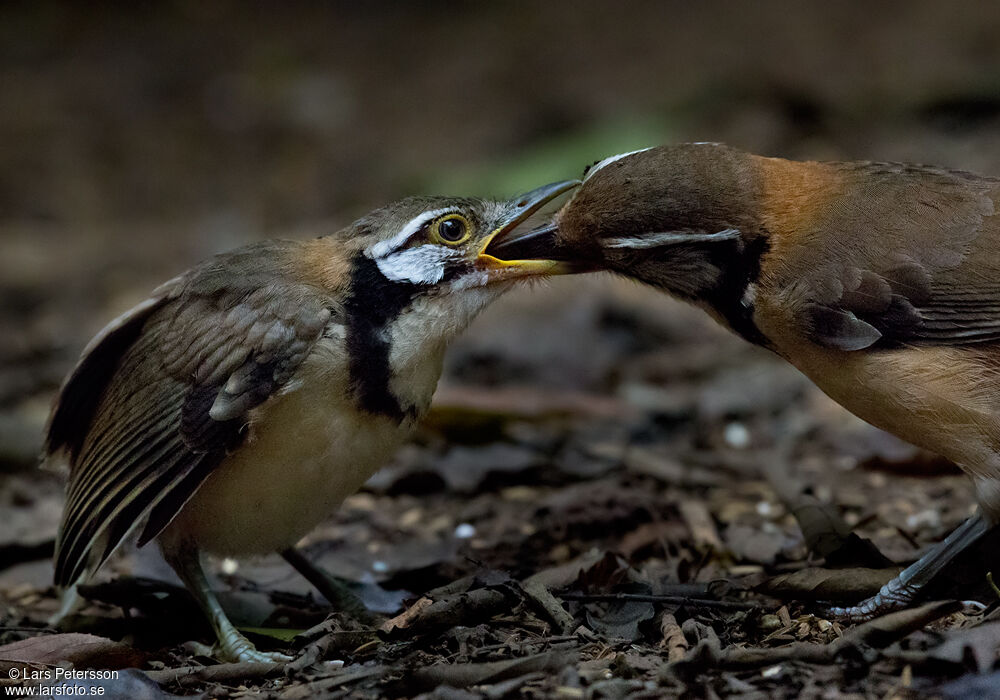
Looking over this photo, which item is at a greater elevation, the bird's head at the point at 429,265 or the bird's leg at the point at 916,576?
the bird's head at the point at 429,265

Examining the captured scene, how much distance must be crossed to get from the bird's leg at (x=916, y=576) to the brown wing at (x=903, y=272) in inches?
33.0

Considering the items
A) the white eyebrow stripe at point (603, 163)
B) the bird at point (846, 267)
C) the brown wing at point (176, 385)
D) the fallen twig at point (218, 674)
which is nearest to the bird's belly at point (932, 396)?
the bird at point (846, 267)

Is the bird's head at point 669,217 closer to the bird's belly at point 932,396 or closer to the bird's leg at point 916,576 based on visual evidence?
the bird's belly at point 932,396

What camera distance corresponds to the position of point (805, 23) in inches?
542

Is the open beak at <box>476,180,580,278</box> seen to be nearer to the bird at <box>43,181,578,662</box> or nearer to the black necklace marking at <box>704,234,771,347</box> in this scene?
the bird at <box>43,181,578,662</box>

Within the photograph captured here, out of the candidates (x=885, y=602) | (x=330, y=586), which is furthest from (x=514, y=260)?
(x=885, y=602)

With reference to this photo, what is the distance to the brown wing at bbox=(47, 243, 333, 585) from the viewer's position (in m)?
4.97

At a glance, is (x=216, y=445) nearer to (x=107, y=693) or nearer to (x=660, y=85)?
(x=107, y=693)

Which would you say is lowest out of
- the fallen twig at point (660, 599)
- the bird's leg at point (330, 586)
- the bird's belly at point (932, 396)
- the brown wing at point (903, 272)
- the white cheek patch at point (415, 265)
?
the fallen twig at point (660, 599)

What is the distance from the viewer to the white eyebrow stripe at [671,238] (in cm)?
516

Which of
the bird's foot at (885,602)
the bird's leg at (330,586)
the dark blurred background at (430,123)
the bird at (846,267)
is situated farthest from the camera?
the dark blurred background at (430,123)

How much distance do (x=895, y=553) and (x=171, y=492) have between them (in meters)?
3.51

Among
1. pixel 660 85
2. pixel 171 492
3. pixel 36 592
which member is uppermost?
pixel 660 85

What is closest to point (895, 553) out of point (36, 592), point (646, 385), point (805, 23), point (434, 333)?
point (434, 333)
